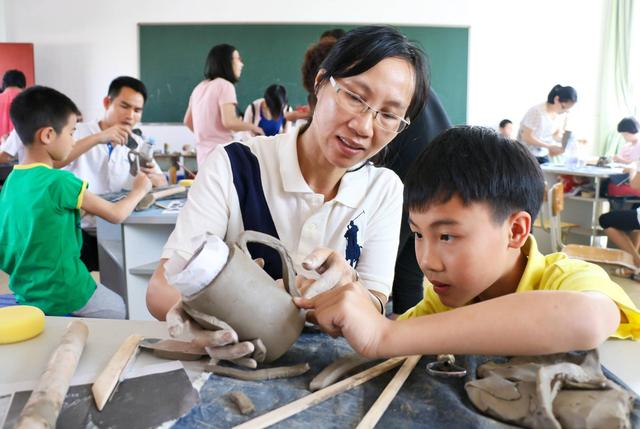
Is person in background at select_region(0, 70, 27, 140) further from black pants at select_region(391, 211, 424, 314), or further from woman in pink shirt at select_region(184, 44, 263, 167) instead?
black pants at select_region(391, 211, 424, 314)

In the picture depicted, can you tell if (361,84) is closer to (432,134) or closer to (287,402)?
(287,402)

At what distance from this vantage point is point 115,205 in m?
2.15

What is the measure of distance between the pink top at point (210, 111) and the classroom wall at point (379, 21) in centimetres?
339

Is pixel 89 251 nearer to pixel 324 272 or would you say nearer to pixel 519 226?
pixel 324 272

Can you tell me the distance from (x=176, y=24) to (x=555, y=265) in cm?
680

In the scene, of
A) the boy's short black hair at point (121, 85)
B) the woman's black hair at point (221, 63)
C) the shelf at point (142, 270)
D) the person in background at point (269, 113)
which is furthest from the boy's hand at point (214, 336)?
the person in background at point (269, 113)

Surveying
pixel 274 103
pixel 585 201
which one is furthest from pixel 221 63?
pixel 585 201

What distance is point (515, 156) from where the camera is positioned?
3.17ft

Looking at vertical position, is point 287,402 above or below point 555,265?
below

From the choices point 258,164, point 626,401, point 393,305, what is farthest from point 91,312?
point 626,401

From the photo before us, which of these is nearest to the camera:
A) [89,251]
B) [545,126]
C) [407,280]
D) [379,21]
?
[407,280]

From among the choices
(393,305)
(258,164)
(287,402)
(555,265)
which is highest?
(258,164)

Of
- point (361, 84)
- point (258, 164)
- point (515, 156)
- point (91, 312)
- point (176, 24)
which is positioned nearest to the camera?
point (515, 156)

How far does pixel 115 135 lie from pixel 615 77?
689cm
